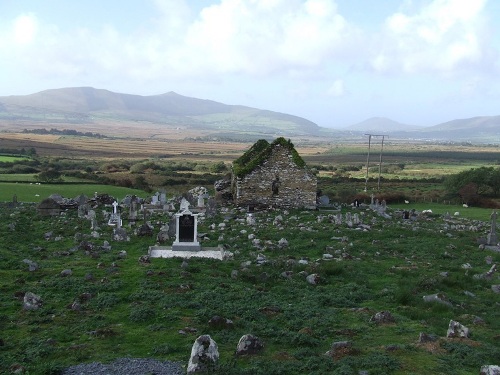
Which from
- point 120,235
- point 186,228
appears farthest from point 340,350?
point 120,235

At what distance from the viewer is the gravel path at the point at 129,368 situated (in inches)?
384

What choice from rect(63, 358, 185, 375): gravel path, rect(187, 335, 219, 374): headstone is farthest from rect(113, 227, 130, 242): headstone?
rect(187, 335, 219, 374): headstone

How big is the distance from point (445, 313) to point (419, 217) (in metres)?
20.5

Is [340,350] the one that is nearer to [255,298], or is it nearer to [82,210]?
[255,298]

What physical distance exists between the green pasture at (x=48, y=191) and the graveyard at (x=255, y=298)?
13740 mm

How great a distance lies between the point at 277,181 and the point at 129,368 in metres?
27.1

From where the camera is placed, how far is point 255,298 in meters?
14.4

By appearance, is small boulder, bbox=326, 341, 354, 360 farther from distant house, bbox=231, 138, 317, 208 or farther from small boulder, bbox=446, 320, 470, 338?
distant house, bbox=231, 138, 317, 208

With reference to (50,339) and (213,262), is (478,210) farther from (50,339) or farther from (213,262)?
(50,339)

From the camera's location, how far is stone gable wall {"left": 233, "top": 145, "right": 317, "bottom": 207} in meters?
36.3

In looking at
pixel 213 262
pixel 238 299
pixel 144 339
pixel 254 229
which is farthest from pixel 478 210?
pixel 144 339

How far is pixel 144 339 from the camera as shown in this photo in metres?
11.4

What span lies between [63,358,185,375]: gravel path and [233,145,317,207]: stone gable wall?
26154mm

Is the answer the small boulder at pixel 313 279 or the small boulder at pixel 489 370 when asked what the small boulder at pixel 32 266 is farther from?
the small boulder at pixel 489 370
